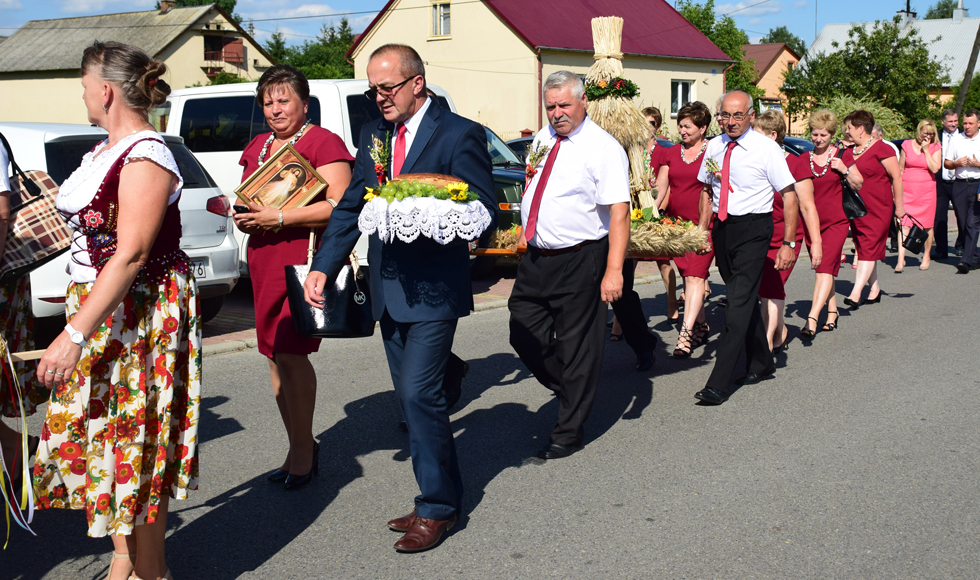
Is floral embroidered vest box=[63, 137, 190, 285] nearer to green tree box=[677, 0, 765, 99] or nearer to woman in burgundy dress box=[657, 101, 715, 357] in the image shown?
woman in burgundy dress box=[657, 101, 715, 357]

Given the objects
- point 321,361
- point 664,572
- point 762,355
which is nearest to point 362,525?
point 664,572

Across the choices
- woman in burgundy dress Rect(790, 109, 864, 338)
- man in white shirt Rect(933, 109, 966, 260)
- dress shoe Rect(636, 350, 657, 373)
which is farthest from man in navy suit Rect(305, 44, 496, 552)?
man in white shirt Rect(933, 109, 966, 260)

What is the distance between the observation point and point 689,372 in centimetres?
684

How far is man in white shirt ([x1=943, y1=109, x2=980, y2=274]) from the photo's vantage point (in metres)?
12.5

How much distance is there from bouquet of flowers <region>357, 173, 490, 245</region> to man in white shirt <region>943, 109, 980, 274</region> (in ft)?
36.4

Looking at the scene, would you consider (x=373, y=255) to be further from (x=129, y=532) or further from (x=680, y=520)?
(x=680, y=520)

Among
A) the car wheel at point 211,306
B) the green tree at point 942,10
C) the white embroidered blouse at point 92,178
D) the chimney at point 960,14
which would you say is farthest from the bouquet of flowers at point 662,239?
the green tree at point 942,10

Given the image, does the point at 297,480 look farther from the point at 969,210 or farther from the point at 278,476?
the point at 969,210

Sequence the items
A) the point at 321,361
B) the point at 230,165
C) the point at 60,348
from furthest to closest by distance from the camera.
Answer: the point at 230,165
the point at 321,361
the point at 60,348

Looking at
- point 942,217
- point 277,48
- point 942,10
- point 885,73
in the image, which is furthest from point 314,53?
point 942,10

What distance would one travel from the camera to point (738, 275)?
19.9ft

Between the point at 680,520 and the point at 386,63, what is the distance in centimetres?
240

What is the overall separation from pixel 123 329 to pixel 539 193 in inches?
100

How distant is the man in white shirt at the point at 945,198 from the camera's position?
12766 mm
